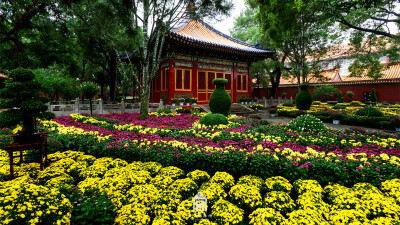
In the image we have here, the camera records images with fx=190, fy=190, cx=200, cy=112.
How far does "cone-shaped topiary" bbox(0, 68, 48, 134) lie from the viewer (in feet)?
11.0

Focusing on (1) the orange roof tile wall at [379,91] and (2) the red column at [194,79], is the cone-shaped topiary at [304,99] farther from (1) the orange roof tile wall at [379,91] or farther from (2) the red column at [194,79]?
(1) the orange roof tile wall at [379,91]

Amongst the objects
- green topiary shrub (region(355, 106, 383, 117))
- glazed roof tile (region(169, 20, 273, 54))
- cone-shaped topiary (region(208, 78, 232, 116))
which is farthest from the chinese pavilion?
green topiary shrub (region(355, 106, 383, 117))

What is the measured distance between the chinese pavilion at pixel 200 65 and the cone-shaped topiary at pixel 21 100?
29.7 ft

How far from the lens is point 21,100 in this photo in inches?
137

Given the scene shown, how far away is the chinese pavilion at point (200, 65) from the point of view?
13.7 m

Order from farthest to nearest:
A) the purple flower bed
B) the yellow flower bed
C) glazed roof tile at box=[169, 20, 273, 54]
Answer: glazed roof tile at box=[169, 20, 273, 54]
the purple flower bed
the yellow flower bed

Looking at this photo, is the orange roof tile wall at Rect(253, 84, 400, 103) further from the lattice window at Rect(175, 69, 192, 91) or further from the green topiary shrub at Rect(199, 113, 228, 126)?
the green topiary shrub at Rect(199, 113, 228, 126)

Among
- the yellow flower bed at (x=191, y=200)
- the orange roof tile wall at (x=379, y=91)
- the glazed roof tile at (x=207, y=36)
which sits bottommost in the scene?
the yellow flower bed at (x=191, y=200)

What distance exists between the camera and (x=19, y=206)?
1.72 m

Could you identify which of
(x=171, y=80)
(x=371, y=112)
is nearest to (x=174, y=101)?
(x=171, y=80)

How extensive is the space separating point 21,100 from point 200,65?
12693 mm

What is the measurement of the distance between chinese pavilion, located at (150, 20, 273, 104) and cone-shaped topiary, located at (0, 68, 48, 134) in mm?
9043

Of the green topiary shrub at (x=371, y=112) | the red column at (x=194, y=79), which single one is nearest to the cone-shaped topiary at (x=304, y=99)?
the green topiary shrub at (x=371, y=112)

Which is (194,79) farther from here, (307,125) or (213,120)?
(307,125)
